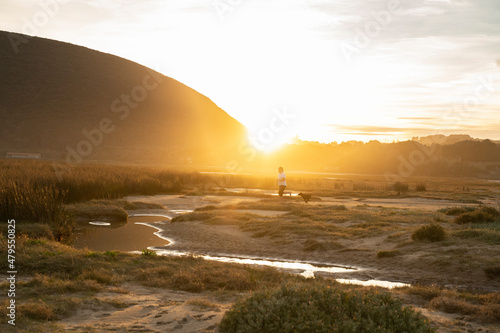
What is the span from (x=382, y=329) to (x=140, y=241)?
1324 cm

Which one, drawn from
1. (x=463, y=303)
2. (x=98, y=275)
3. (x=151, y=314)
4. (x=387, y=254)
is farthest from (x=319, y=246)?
(x=151, y=314)

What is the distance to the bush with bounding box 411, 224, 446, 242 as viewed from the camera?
1528cm

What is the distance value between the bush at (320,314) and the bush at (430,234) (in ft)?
31.2

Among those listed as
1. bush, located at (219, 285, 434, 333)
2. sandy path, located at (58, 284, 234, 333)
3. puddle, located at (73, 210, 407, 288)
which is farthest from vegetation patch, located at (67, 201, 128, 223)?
bush, located at (219, 285, 434, 333)

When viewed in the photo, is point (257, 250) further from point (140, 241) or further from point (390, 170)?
point (390, 170)

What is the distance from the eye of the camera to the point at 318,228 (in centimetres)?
1908

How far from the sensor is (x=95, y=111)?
10344 centimetres

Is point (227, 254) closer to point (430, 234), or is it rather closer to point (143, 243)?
point (143, 243)

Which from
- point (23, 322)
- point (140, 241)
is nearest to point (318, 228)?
point (140, 241)

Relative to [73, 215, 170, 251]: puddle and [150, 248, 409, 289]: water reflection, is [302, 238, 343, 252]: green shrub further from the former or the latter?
[73, 215, 170, 251]: puddle

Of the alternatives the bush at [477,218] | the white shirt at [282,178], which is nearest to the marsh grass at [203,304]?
the bush at [477,218]

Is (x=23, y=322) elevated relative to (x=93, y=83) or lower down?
lower down

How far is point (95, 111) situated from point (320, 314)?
105 meters

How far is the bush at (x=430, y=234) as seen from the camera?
15.3 meters
